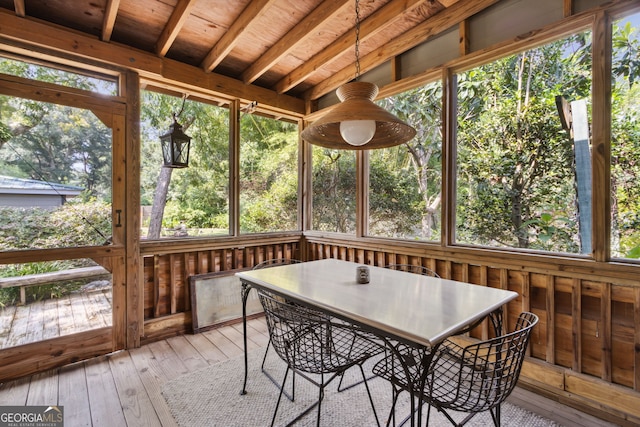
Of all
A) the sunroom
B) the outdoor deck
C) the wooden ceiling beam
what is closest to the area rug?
the sunroom

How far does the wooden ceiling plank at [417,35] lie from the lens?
2584 mm

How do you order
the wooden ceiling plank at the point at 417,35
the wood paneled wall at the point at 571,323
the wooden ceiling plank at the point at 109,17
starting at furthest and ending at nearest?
the wooden ceiling plank at the point at 417,35 → the wooden ceiling plank at the point at 109,17 → the wood paneled wall at the point at 571,323

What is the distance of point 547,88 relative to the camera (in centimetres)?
235

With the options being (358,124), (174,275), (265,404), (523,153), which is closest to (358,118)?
(358,124)

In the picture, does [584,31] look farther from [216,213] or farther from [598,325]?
[216,213]

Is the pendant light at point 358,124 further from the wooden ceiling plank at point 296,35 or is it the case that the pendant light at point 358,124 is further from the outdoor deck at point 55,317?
the outdoor deck at point 55,317

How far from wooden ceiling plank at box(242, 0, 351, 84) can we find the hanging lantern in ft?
3.88

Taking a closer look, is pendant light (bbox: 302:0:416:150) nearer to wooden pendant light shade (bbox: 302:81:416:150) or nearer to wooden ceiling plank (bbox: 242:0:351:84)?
wooden pendant light shade (bbox: 302:81:416:150)

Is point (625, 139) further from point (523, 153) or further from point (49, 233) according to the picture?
point (49, 233)

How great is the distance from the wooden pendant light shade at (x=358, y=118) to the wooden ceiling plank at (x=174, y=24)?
4.96 ft

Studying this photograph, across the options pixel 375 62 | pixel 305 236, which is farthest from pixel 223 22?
pixel 305 236

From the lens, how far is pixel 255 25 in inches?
115

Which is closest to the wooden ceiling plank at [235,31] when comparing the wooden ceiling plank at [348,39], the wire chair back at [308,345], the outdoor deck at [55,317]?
the wooden ceiling plank at [348,39]

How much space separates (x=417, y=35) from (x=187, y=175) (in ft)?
9.22
